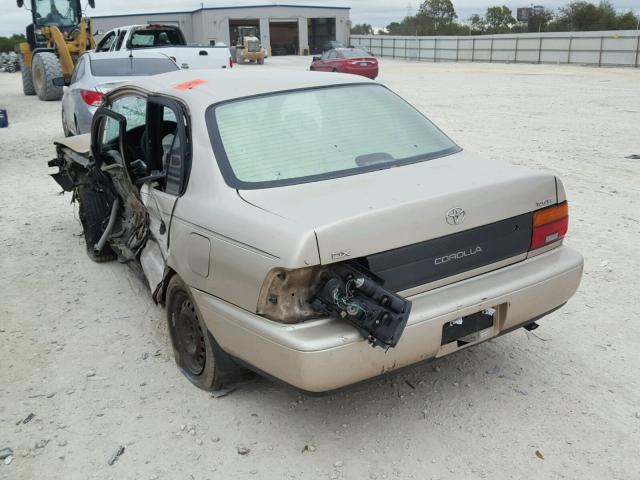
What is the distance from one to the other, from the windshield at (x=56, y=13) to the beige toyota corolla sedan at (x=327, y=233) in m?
19.0

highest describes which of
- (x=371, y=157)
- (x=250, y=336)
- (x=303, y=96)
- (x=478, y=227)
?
(x=303, y=96)

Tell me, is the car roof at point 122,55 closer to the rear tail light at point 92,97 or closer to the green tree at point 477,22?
the rear tail light at point 92,97

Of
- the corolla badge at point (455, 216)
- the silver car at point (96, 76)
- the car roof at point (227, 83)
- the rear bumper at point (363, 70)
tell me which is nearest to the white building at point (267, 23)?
the rear bumper at point (363, 70)

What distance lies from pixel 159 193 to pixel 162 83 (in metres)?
0.82

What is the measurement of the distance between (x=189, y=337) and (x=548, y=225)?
6.75 feet

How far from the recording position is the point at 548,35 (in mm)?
36875

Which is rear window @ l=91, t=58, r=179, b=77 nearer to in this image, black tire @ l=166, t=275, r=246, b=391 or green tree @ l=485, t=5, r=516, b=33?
black tire @ l=166, t=275, r=246, b=391

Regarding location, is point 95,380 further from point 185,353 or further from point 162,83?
point 162,83

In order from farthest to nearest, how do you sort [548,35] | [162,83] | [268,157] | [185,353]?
1. [548,35]
2. [162,83]
3. [185,353]
4. [268,157]

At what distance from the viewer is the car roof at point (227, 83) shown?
3.60 metres

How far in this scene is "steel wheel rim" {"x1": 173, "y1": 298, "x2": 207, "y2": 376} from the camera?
11.3 feet

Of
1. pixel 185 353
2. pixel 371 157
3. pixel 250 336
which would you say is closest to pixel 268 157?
pixel 371 157

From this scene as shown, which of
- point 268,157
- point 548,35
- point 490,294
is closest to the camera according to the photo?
point 490,294

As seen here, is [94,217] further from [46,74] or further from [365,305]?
[46,74]
